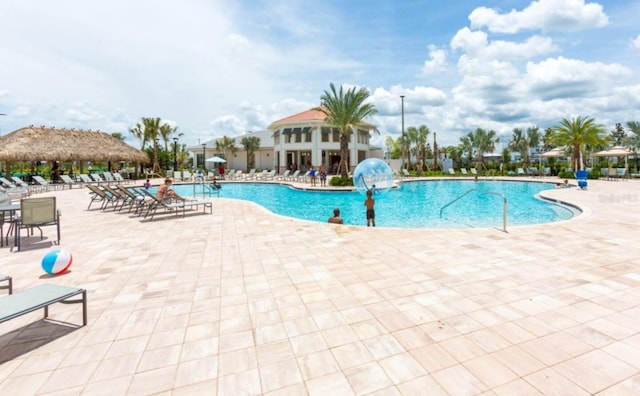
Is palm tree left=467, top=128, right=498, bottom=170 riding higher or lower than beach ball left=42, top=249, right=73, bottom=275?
higher

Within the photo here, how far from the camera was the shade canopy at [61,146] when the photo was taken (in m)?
24.2

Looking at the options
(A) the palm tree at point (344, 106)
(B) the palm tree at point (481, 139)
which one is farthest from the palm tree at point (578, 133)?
(A) the palm tree at point (344, 106)

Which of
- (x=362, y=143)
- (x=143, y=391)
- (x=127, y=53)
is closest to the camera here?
(x=143, y=391)

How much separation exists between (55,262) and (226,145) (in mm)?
39973

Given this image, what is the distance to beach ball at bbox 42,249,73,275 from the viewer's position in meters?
4.83

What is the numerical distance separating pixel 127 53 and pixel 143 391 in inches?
558

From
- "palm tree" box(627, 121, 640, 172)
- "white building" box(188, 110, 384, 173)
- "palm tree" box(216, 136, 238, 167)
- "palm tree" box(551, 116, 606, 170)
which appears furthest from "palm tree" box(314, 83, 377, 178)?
"palm tree" box(627, 121, 640, 172)

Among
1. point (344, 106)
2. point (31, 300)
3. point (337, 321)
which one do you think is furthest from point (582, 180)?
point (31, 300)

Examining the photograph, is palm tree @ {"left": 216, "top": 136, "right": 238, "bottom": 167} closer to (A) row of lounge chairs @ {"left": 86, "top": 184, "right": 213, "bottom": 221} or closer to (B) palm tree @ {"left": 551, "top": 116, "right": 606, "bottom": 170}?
(A) row of lounge chairs @ {"left": 86, "top": 184, "right": 213, "bottom": 221}

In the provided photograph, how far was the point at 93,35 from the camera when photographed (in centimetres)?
1106

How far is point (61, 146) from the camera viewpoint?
26.2 meters

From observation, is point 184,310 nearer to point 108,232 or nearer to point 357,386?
point 357,386

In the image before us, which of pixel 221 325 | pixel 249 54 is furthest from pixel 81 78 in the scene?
pixel 221 325

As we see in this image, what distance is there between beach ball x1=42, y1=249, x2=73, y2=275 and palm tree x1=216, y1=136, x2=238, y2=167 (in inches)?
1564
